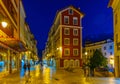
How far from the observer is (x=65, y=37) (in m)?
72.7

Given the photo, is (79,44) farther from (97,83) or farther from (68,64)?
(97,83)

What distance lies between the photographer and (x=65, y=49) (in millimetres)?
72625

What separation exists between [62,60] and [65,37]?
636 centimetres

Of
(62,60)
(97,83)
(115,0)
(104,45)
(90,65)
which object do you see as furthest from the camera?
(104,45)

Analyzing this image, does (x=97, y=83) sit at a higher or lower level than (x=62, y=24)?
lower

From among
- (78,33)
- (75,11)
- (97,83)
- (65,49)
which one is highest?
(75,11)

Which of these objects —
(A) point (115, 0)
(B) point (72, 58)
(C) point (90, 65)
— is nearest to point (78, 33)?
(B) point (72, 58)

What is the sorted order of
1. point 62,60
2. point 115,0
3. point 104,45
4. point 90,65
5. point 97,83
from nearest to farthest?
point 97,83 < point 115,0 < point 90,65 < point 62,60 < point 104,45

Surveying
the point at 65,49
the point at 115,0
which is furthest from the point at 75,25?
the point at 115,0

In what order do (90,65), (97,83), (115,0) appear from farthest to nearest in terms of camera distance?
(90,65), (115,0), (97,83)

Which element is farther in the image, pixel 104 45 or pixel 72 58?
pixel 104 45

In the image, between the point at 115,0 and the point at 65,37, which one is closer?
the point at 115,0

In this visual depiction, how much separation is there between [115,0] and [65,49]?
127 feet

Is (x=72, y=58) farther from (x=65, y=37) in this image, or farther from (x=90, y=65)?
(x=90, y=65)
